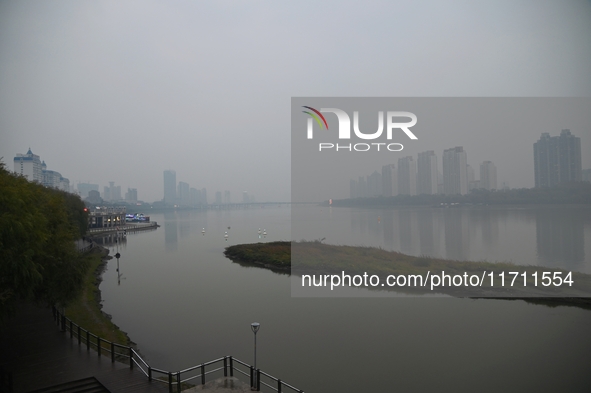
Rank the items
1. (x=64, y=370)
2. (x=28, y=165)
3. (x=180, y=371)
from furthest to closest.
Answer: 1. (x=28, y=165)
2. (x=180, y=371)
3. (x=64, y=370)

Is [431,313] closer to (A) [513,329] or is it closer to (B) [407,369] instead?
(A) [513,329]

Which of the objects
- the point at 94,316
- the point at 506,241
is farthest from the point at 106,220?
the point at 506,241

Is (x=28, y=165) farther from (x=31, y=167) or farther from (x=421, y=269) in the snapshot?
(x=421, y=269)

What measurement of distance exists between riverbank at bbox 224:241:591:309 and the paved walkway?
44.0 feet

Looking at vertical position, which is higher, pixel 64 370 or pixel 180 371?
pixel 64 370

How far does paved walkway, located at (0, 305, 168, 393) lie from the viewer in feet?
21.9

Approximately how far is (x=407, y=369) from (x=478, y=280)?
35.0ft

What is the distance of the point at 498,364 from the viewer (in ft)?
32.0

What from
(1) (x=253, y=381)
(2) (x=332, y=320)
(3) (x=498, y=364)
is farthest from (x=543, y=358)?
(1) (x=253, y=381)

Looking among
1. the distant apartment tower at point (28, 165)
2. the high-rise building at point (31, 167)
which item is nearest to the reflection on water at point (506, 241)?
the high-rise building at point (31, 167)

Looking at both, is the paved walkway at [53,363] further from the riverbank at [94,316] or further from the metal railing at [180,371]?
the riverbank at [94,316]

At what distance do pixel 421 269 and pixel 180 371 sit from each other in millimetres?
16251

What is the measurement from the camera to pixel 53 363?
7.50 meters

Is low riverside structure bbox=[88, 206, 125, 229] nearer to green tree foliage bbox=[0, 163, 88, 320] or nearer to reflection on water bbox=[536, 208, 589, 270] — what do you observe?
green tree foliage bbox=[0, 163, 88, 320]
